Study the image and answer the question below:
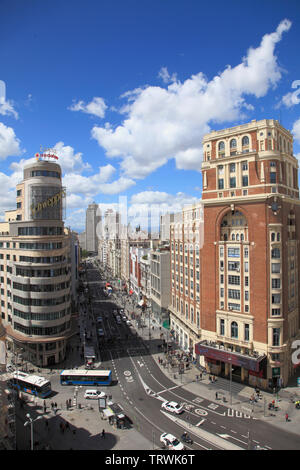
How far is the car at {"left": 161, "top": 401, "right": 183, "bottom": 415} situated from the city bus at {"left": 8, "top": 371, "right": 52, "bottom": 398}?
19.3m

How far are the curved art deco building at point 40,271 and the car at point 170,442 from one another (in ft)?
105

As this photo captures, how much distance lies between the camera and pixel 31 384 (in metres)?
50.1

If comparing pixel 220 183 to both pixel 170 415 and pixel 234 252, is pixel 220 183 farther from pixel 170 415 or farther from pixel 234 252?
pixel 170 415

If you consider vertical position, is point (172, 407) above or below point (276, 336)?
below

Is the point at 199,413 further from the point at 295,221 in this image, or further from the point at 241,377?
the point at 295,221

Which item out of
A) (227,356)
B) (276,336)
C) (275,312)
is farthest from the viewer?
(227,356)

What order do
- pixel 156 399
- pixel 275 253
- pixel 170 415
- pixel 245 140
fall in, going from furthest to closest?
pixel 245 140 → pixel 275 253 → pixel 156 399 → pixel 170 415

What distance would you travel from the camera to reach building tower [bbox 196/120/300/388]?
169ft

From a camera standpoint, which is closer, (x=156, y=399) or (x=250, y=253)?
(x=156, y=399)

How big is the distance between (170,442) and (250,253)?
103ft

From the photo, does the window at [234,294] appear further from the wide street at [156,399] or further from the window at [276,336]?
the wide street at [156,399]

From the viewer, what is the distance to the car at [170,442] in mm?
35722

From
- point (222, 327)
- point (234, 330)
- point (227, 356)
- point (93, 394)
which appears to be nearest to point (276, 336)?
point (234, 330)

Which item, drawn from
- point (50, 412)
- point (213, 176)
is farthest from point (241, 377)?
point (213, 176)
